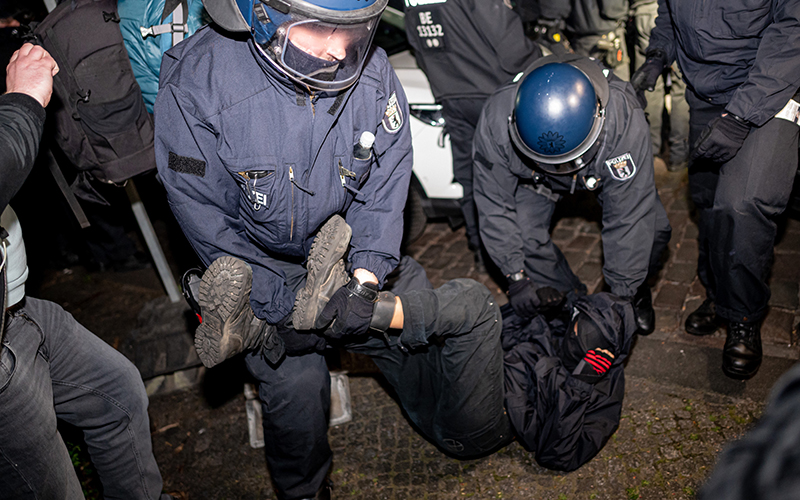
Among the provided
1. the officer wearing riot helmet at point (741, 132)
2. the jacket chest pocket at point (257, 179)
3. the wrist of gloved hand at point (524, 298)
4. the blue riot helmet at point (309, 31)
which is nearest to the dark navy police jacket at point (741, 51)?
the officer wearing riot helmet at point (741, 132)

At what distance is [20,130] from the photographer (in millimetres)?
1937

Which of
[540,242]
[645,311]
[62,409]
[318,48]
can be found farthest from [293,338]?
[645,311]

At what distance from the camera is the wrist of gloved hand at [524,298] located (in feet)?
10.3

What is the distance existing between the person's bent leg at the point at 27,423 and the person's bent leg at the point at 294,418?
0.79m

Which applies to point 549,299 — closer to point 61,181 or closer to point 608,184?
point 608,184

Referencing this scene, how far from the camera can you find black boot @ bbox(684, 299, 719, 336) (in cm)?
337

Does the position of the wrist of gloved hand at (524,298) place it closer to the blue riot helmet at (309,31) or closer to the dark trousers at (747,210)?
the dark trousers at (747,210)

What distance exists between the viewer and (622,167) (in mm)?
2889

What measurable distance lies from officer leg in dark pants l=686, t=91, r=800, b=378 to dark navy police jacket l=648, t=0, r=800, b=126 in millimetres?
151

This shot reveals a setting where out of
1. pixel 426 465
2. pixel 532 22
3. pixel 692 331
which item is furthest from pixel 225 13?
pixel 532 22

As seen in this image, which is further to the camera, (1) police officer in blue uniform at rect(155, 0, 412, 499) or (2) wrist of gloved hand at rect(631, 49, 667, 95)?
(2) wrist of gloved hand at rect(631, 49, 667, 95)

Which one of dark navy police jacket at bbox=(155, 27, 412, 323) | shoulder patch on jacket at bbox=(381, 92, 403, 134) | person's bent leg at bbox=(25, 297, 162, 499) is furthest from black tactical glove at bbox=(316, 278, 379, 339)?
person's bent leg at bbox=(25, 297, 162, 499)

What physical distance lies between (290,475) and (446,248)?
8.63 ft

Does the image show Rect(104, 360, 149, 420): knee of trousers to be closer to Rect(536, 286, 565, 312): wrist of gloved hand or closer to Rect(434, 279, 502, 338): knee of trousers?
Rect(434, 279, 502, 338): knee of trousers
